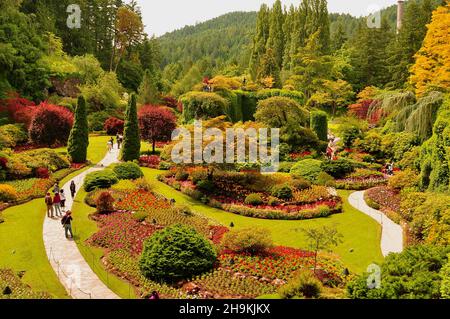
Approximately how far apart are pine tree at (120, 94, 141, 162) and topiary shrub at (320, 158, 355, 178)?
44.1 ft

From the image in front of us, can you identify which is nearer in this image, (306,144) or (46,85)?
(306,144)

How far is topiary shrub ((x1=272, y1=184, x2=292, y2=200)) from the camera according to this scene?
1009 inches

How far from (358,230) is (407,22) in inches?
1728

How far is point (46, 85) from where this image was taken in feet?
156

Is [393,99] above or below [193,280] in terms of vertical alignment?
above

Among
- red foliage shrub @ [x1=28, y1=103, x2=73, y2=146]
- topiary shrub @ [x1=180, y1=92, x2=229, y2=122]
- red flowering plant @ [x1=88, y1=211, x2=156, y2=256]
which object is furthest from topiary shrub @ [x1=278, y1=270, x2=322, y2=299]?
red foliage shrub @ [x1=28, y1=103, x2=73, y2=146]

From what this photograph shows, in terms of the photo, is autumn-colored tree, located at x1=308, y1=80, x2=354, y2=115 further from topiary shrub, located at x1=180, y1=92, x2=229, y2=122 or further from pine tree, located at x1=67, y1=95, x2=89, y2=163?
pine tree, located at x1=67, y1=95, x2=89, y2=163

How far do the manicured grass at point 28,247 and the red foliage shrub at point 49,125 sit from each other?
13110mm

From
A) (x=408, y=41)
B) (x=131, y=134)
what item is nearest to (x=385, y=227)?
(x=131, y=134)

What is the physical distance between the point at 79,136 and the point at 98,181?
23.4 ft

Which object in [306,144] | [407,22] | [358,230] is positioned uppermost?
[407,22]
